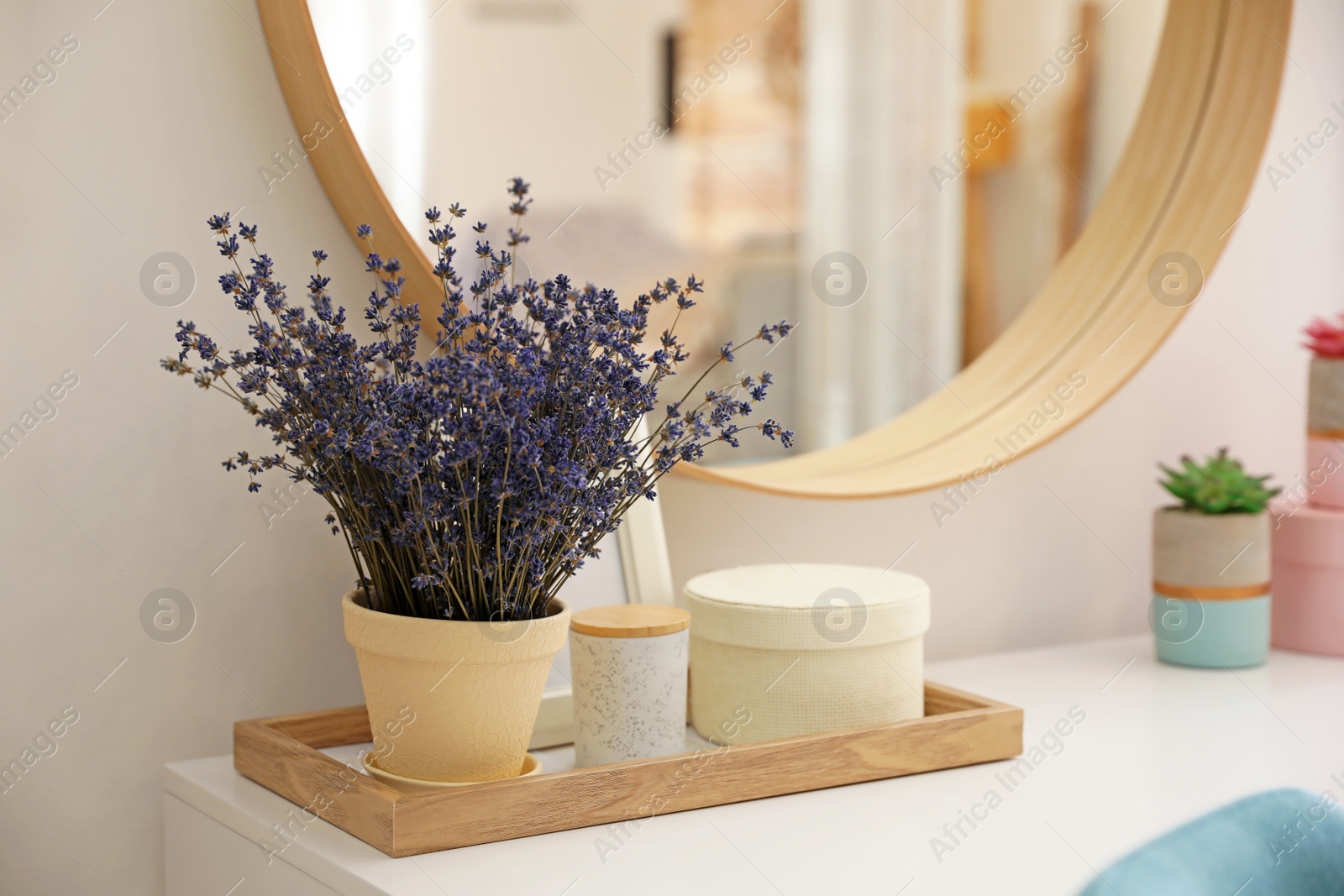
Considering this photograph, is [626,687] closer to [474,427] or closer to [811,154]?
[474,427]

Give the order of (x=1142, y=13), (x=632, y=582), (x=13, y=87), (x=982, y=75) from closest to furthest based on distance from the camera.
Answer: (x=13, y=87) < (x=632, y=582) < (x=1142, y=13) < (x=982, y=75)

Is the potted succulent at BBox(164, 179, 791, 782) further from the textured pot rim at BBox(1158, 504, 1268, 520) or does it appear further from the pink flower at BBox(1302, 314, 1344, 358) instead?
the pink flower at BBox(1302, 314, 1344, 358)

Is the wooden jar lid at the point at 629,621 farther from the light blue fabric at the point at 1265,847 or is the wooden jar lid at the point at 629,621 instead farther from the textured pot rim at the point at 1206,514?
the textured pot rim at the point at 1206,514

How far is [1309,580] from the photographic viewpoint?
112 centimetres

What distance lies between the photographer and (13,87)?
718 mm

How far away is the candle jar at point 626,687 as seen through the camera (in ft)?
2.38

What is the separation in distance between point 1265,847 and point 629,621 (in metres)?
0.36

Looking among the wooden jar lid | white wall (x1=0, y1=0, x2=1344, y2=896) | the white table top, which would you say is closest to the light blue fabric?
the white table top

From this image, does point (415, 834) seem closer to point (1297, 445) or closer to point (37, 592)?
point (37, 592)

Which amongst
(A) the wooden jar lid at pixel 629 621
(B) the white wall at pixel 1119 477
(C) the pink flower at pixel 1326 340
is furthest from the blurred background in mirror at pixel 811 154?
(A) the wooden jar lid at pixel 629 621

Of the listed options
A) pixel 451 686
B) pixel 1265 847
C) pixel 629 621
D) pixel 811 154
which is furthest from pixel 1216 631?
pixel 811 154

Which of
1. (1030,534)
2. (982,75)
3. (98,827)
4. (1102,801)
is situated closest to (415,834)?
(98,827)

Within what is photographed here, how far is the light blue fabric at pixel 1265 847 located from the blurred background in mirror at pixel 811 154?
236 cm

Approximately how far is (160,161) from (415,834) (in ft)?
1.43
